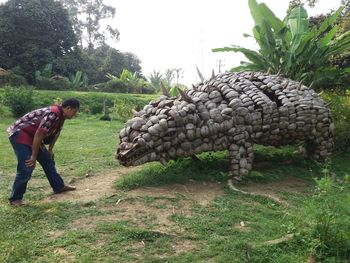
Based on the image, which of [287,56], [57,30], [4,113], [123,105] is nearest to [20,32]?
[57,30]

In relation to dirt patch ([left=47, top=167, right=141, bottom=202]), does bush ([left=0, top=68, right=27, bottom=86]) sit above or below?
above

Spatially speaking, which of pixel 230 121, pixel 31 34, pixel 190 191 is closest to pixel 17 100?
pixel 230 121

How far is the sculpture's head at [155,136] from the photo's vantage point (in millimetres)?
5266

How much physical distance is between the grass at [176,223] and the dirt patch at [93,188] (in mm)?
155

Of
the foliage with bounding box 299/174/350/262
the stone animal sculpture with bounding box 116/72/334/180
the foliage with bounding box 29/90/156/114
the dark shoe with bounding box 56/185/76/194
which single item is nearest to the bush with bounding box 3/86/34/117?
the foliage with bounding box 29/90/156/114

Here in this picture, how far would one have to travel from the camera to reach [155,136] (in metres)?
5.34

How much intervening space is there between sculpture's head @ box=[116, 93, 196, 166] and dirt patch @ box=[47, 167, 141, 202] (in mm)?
516

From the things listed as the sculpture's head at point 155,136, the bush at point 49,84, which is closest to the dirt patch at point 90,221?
the sculpture's head at point 155,136

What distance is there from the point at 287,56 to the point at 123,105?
8.32 metres

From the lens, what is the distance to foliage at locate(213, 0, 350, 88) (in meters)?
8.30

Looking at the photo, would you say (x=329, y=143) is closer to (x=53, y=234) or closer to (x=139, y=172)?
(x=139, y=172)

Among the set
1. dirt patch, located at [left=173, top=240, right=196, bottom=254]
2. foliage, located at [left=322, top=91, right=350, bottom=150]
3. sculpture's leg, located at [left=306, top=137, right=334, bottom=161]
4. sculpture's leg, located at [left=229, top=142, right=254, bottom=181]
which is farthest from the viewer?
foliage, located at [left=322, top=91, right=350, bottom=150]

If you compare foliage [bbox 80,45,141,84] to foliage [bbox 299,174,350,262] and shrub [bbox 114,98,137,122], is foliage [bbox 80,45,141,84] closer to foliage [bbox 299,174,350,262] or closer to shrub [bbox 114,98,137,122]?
shrub [bbox 114,98,137,122]

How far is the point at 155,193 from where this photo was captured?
203 inches
